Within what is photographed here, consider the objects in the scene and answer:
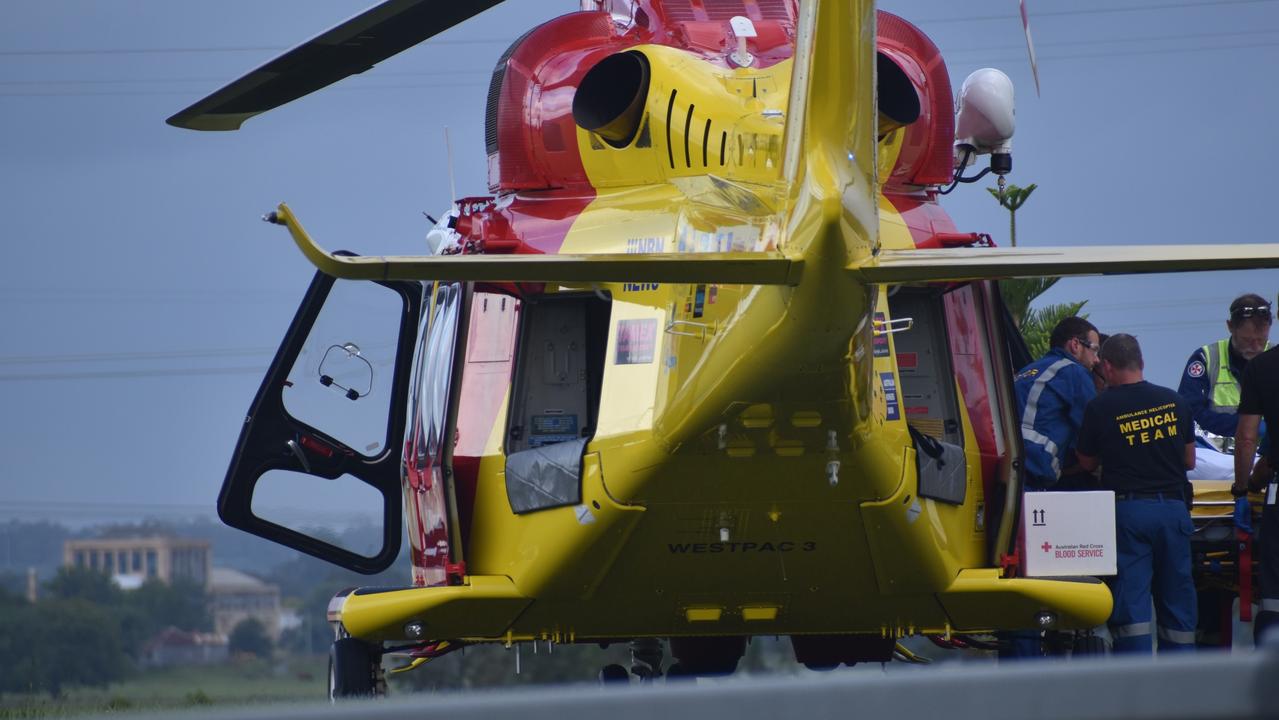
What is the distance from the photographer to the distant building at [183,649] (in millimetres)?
30734

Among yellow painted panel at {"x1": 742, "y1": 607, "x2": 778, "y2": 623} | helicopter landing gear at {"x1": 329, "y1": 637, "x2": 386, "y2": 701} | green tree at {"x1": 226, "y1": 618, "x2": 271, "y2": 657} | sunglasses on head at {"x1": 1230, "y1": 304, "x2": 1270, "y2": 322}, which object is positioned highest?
sunglasses on head at {"x1": 1230, "y1": 304, "x2": 1270, "y2": 322}

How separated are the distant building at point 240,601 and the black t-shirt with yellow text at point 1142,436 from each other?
30323 millimetres

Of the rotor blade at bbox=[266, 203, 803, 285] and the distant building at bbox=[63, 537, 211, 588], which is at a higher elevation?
the rotor blade at bbox=[266, 203, 803, 285]

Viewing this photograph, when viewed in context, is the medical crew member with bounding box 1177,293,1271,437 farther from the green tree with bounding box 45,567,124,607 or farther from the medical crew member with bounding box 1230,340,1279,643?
the green tree with bounding box 45,567,124,607

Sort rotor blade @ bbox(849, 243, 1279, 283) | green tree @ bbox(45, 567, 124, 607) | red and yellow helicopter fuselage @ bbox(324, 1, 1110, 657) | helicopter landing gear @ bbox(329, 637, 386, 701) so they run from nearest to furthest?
rotor blade @ bbox(849, 243, 1279, 283) < red and yellow helicopter fuselage @ bbox(324, 1, 1110, 657) < helicopter landing gear @ bbox(329, 637, 386, 701) < green tree @ bbox(45, 567, 124, 607)

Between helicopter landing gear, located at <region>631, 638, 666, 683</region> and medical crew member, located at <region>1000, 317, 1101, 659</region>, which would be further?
helicopter landing gear, located at <region>631, 638, 666, 683</region>

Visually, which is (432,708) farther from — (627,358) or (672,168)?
(672,168)

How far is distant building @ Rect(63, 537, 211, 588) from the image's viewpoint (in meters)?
33.8

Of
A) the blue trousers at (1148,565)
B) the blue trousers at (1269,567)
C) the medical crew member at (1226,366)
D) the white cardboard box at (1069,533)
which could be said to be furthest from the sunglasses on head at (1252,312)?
the white cardboard box at (1069,533)

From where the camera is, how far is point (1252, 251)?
13.9ft

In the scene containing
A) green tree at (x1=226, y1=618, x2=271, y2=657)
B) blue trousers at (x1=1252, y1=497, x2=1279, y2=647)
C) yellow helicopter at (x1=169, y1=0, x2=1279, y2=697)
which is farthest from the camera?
green tree at (x1=226, y1=618, x2=271, y2=657)

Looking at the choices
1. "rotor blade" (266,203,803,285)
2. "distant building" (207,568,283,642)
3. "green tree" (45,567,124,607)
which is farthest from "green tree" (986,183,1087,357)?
"distant building" (207,568,283,642)

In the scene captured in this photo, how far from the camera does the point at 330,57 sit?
252 inches

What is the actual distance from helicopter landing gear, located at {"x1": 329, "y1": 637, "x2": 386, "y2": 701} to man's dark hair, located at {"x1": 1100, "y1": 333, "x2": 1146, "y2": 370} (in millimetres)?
3530
